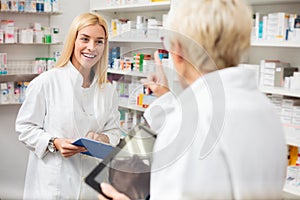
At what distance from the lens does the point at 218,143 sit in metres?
0.73

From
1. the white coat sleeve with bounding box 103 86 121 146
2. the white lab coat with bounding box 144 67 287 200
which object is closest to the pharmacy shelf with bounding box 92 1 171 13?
the white coat sleeve with bounding box 103 86 121 146

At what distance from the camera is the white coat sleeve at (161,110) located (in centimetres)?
80

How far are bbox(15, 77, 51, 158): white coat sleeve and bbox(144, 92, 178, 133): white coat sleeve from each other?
85cm

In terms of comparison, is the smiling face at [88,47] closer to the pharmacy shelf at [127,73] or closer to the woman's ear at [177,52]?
the pharmacy shelf at [127,73]

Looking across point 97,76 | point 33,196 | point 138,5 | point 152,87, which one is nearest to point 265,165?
point 152,87

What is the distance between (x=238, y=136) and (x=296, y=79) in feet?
5.87

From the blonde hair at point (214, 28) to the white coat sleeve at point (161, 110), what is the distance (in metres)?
0.10

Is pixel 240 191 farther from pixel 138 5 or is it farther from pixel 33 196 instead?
pixel 138 5

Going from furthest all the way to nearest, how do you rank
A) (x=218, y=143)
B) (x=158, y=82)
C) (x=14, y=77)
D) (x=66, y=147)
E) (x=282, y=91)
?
(x=14, y=77), (x=282, y=91), (x=66, y=147), (x=158, y=82), (x=218, y=143)

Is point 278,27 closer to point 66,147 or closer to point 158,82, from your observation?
point 66,147

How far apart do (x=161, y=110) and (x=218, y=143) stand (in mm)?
162

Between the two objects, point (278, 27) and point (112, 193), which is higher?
point (278, 27)

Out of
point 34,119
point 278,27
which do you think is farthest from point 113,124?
point 278,27

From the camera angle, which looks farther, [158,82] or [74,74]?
[74,74]
